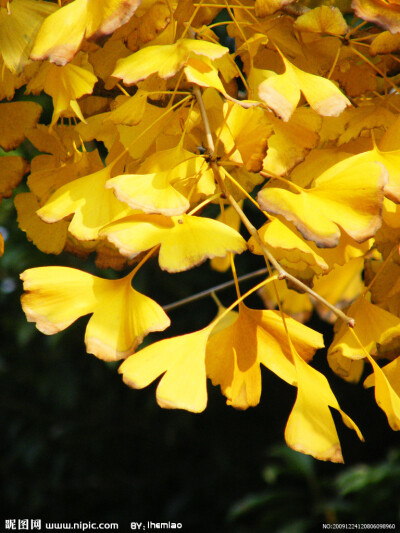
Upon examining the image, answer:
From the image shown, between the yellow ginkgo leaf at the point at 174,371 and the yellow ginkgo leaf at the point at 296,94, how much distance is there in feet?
0.57

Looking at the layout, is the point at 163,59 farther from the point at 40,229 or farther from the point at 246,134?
the point at 40,229

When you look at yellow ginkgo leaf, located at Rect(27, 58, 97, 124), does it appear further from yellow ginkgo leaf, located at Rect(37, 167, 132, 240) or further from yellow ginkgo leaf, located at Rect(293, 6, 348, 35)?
yellow ginkgo leaf, located at Rect(293, 6, 348, 35)

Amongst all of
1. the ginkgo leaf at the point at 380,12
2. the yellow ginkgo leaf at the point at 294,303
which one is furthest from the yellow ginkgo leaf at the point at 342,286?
the ginkgo leaf at the point at 380,12

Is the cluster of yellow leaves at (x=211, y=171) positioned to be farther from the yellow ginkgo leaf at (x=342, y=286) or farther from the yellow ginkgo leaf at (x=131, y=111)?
the yellow ginkgo leaf at (x=342, y=286)

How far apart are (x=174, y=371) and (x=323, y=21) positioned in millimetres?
284

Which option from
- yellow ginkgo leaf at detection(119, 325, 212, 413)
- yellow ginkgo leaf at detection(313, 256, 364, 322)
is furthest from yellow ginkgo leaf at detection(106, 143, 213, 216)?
yellow ginkgo leaf at detection(313, 256, 364, 322)

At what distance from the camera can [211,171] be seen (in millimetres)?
452

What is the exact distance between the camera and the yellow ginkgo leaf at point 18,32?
434 millimetres

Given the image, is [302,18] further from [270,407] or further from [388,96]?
[270,407]

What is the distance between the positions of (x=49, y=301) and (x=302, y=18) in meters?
0.28

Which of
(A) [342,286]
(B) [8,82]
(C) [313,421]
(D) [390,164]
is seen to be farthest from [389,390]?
(B) [8,82]

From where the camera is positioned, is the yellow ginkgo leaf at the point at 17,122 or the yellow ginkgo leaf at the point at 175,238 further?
the yellow ginkgo leaf at the point at 17,122

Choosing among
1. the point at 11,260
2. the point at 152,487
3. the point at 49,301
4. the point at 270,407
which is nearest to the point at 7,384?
the point at 152,487

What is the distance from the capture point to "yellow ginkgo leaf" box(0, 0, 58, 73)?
434 mm
